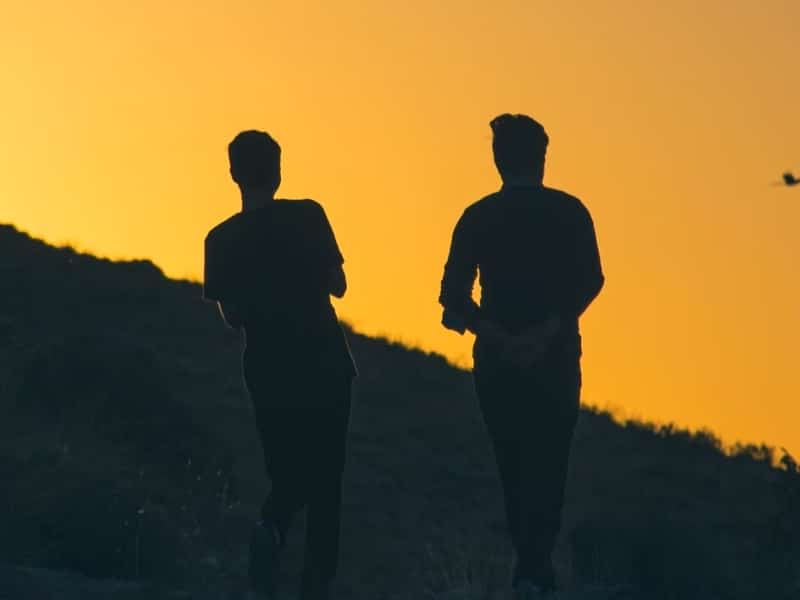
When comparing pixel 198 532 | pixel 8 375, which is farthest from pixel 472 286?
pixel 8 375

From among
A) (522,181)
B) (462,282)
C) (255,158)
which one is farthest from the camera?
(462,282)

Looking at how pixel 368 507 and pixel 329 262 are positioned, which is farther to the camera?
pixel 368 507

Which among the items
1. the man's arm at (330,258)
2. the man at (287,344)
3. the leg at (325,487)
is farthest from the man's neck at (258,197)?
the leg at (325,487)

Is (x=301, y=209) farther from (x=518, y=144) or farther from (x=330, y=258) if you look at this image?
(x=518, y=144)

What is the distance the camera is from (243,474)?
72.1ft

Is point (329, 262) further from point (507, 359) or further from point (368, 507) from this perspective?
point (368, 507)

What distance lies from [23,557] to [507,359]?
18.1ft

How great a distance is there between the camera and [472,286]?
11.5 m

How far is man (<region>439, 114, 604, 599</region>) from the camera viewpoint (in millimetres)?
11164

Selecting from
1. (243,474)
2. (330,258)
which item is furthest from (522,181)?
(243,474)

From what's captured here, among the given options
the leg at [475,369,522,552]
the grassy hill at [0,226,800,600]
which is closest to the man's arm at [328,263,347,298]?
the leg at [475,369,522,552]

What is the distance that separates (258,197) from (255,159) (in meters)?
0.23

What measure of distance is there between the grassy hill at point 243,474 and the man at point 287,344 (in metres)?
1.11

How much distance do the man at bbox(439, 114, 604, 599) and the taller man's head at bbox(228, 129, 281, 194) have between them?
3.49ft
